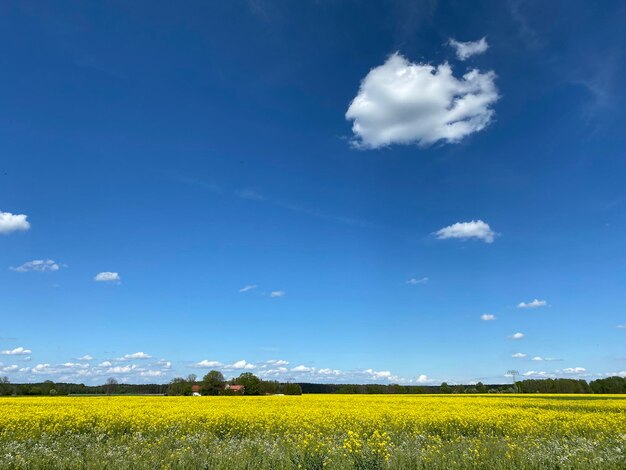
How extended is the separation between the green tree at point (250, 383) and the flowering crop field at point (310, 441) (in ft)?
198

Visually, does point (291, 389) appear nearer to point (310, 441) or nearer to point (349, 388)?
point (349, 388)

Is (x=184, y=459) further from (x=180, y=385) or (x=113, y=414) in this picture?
(x=180, y=385)

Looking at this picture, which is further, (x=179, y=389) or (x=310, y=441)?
(x=179, y=389)

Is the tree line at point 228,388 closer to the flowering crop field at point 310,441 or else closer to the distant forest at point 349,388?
the distant forest at point 349,388

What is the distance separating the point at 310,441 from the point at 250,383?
70747 mm

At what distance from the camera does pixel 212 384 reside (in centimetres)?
7275

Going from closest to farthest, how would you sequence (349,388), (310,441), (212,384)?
1. (310,441)
2. (212,384)
3. (349,388)

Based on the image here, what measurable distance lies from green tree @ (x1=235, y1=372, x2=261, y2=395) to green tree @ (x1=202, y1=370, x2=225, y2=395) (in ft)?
15.9

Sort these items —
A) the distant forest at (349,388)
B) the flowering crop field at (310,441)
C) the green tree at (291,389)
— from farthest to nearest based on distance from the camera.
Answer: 1. the green tree at (291,389)
2. the distant forest at (349,388)
3. the flowering crop field at (310,441)

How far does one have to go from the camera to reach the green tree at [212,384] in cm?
7175

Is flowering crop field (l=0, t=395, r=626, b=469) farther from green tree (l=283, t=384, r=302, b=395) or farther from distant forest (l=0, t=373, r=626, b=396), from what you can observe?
green tree (l=283, t=384, r=302, b=395)

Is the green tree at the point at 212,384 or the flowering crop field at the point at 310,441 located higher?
the green tree at the point at 212,384

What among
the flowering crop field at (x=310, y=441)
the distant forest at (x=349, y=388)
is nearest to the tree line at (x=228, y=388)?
the distant forest at (x=349, y=388)

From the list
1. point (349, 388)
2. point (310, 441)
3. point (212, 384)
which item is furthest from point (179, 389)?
point (310, 441)
